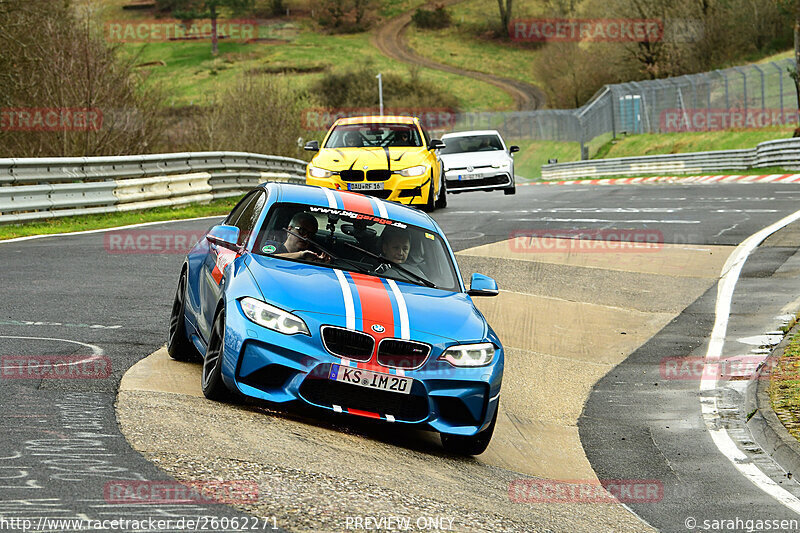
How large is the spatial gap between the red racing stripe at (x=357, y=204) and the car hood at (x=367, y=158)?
998cm

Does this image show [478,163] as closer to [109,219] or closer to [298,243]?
[109,219]

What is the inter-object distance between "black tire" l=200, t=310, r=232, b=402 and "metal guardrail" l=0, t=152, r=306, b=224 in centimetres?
1234

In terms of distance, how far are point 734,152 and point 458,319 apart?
35400mm

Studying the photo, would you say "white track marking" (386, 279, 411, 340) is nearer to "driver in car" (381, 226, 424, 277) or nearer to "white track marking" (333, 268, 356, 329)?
"white track marking" (333, 268, 356, 329)

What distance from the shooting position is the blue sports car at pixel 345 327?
6.80 meters

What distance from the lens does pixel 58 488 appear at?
5066 millimetres

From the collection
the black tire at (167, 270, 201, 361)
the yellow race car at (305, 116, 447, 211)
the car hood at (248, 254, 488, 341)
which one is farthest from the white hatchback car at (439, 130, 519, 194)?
the car hood at (248, 254, 488, 341)

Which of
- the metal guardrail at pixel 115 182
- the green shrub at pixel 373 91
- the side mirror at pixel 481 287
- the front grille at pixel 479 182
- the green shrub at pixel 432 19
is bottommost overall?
the green shrub at pixel 373 91

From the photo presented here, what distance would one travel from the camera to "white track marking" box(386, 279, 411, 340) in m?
6.93

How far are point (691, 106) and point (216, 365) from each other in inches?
1885

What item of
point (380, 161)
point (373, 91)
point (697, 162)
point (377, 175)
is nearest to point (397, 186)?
point (377, 175)

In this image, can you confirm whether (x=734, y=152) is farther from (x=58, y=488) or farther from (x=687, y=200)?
(x=58, y=488)

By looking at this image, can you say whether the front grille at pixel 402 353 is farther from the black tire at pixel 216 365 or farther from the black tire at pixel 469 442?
the black tire at pixel 216 365

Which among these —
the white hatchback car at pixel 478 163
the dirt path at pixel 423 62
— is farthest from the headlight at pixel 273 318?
the dirt path at pixel 423 62
